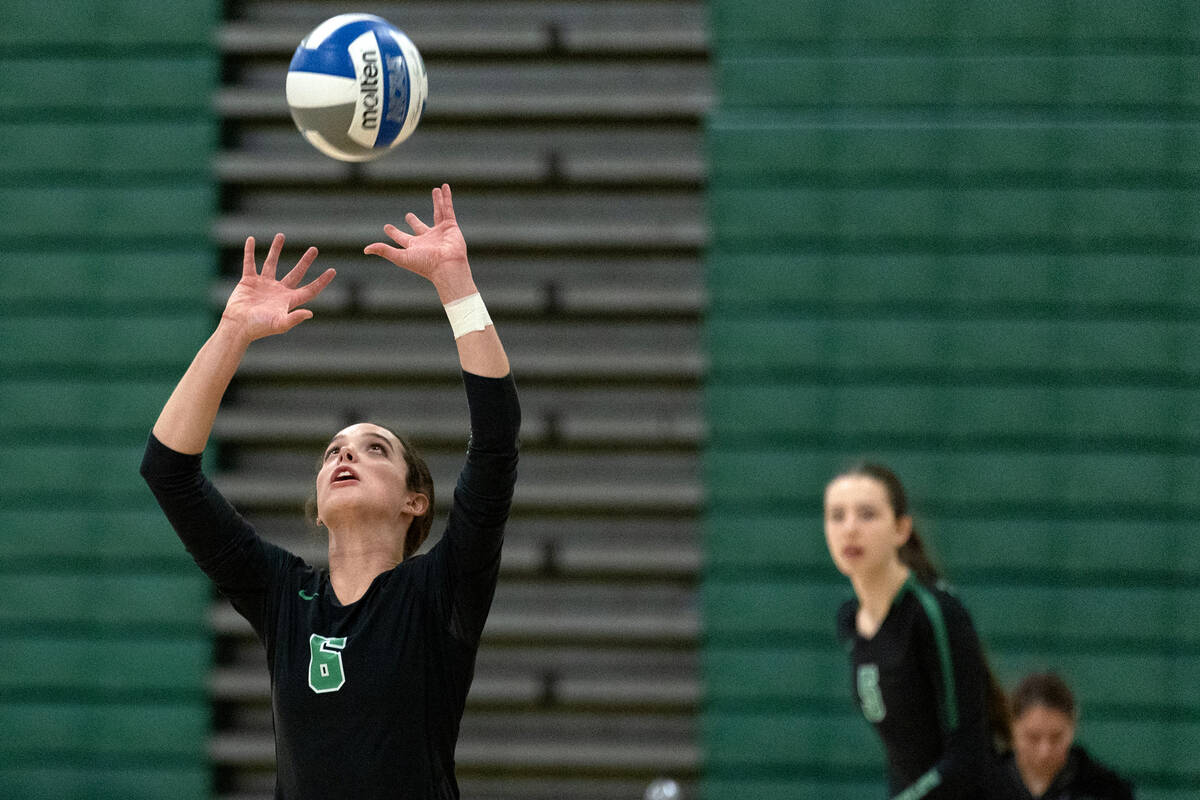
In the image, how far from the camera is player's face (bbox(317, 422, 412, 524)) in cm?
244

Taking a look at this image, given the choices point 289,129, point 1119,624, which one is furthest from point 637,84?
point 1119,624

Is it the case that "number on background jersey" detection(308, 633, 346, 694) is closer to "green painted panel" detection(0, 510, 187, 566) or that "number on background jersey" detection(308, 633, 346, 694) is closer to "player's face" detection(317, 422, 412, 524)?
"player's face" detection(317, 422, 412, 524)

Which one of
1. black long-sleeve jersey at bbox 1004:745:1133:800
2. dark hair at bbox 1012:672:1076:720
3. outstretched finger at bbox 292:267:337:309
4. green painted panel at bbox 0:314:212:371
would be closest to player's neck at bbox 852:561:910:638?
dark hair at bbox 1012:672:1076:720

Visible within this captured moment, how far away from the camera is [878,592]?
11.8ft

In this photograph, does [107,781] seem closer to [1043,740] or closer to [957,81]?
[1043,740]

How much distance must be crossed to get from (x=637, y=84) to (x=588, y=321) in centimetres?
122

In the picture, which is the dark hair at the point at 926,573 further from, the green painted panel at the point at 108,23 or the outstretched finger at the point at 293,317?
the green painted panel at the point at 108,23

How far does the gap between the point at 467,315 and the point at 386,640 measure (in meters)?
0.57

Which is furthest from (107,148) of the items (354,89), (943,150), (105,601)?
(943,150)

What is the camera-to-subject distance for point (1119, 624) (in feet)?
20.6

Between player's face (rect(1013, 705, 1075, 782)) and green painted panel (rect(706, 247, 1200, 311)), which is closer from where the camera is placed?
player's face (rect(1013, 705, 1075, 782))

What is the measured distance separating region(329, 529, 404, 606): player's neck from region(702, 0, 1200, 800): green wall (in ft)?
13.4

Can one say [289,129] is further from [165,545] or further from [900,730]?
[900,730]

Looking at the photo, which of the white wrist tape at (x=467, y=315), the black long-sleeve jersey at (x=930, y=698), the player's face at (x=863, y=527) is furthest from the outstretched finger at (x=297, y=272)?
the black long-sleeve jersey at (x=930, y=698)
